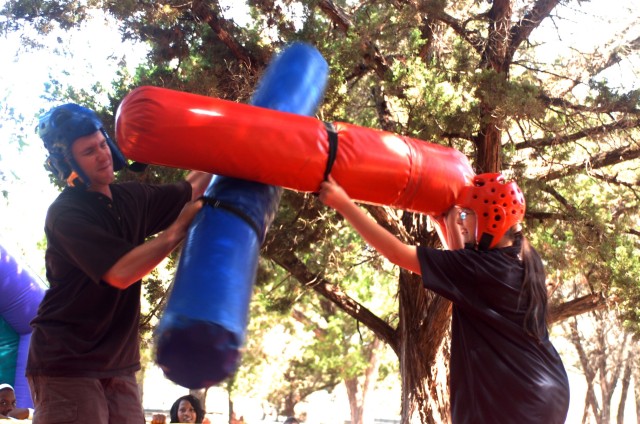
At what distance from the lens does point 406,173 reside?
12.6 ft

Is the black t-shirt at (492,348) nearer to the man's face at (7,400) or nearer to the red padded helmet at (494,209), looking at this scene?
the red padded helmet at (494,209)

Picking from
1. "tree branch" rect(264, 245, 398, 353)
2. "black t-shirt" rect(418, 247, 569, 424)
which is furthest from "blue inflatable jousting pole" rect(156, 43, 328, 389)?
"tree branch" rect(264, 245, 398, 353)

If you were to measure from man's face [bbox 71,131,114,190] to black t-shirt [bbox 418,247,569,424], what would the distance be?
142 cm

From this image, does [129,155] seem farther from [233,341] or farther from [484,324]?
[484,324]

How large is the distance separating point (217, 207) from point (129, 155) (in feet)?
1.90

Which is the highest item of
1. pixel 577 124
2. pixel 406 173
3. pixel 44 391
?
pixel 577 124

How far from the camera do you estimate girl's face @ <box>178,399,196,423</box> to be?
8.11 meters

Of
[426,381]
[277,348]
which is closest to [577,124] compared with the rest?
[426,381]

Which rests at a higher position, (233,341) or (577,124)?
(577,124)

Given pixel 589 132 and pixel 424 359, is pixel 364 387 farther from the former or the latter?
pixel 589 132

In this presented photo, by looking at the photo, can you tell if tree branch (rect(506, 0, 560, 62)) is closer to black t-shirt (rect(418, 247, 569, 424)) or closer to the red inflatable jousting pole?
the red inflatable jousting pole

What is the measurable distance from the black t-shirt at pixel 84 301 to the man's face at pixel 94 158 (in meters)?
0.09

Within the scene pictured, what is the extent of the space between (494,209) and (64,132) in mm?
1926

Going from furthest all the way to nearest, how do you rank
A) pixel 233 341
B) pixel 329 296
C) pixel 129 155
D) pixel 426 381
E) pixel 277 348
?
pixel 277 348 → pixel 329 296 → pixel 426 381 → pixel 129 155 → pixel 233 341
